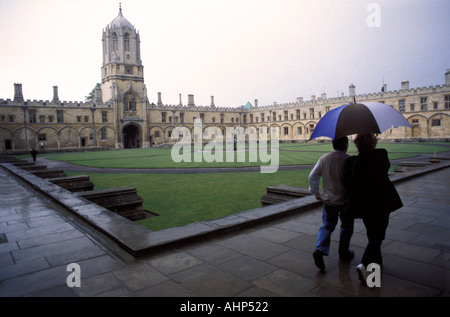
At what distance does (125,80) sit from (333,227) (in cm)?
5252

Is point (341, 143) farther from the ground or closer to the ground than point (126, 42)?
closer to the ground

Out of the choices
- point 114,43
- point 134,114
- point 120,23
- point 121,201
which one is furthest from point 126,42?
point 121,201

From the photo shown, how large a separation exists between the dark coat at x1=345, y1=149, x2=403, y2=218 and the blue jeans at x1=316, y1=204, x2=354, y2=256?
0.25 m

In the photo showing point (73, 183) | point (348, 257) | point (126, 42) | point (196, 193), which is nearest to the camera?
point (348, 257)

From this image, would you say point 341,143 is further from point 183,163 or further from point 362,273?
point 183,163

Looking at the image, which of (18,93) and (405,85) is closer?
(18,93)

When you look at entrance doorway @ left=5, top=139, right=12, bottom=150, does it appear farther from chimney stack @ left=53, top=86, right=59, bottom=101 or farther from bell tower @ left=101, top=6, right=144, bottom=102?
bell tower @ left=101, top=6, right=144, bottom=102

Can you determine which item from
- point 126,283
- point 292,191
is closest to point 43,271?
point 126,283

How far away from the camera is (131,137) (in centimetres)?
5203

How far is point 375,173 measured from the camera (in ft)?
9.66

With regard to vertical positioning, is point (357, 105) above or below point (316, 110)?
below

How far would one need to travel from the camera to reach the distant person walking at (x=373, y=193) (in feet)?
9.62

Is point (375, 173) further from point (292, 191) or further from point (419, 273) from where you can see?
point (292, 191)
